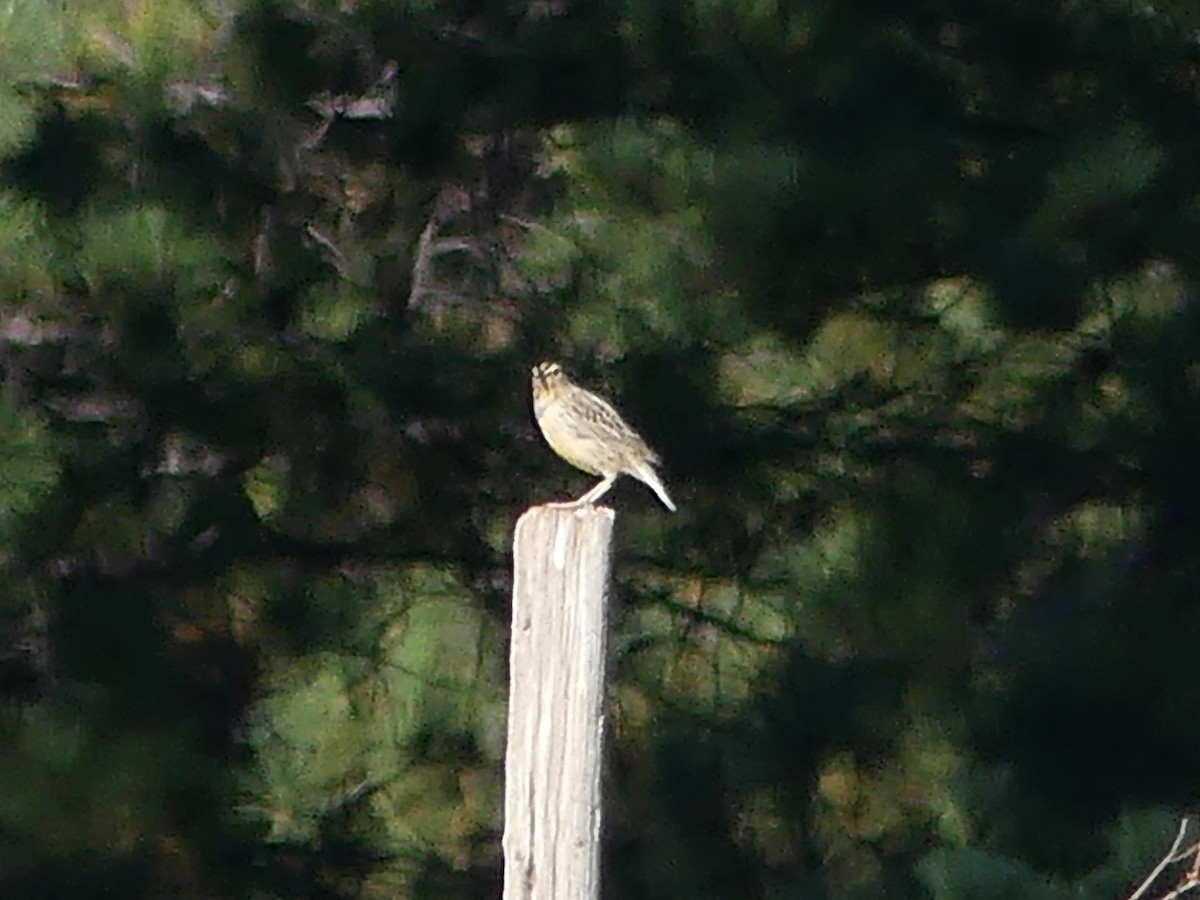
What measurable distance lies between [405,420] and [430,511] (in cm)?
22

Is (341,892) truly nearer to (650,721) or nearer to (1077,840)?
(650,721)

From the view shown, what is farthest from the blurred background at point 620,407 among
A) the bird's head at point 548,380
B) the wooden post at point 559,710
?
the wooden post at point 559,710

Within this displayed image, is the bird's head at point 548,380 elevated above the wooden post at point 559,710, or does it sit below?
above

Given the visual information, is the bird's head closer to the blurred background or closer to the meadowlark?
the meadowlark

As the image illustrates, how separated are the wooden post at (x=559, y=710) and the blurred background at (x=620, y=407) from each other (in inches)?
57.4

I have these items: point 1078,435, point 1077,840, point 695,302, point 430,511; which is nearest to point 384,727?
point 430,511

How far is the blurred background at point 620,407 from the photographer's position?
13.3 ft

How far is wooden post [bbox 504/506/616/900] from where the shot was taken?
244 centimetres


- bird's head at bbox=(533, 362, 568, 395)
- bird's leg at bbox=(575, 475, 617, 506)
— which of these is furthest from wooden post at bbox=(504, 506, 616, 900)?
bird's head at bbox=(533, 362, 568, 395)

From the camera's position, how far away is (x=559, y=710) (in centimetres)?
244

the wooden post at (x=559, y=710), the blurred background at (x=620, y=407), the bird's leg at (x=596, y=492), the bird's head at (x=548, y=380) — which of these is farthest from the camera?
the blurred background at (x=620, y=407)

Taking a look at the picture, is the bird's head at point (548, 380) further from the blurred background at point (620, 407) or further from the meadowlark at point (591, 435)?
the blurred background at point (620, 407)

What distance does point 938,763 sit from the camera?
16.1 ft

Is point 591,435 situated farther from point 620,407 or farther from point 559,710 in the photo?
point 559,710
